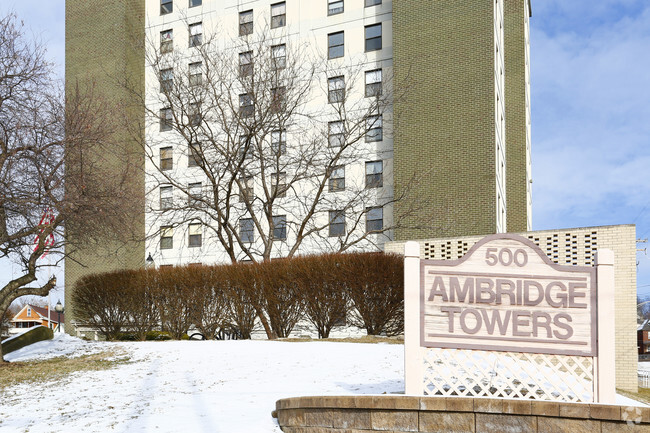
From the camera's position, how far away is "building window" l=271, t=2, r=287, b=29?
33719 millimetres

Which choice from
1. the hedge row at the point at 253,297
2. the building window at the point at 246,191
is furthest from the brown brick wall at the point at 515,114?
the hedge row at the point at 253,297

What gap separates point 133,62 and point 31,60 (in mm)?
22753

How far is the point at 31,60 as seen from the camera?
15.2m

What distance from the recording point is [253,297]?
61.6 ft

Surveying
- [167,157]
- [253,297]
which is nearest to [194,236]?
[167,157]

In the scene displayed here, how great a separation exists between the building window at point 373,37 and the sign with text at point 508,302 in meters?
26.0

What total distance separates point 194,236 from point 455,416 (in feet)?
96.5

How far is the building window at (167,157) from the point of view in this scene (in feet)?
118

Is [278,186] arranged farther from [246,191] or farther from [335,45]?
[335,45]

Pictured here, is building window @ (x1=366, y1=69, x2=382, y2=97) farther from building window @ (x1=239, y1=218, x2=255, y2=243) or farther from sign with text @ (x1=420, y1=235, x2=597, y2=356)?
sign with text @ (x1=420, y1=235, x2=597, y2=356)

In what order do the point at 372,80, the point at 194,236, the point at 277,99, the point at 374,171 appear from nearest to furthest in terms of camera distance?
the point at 277,99
the point at 374,171
the point at 372,80
the point at 194,236

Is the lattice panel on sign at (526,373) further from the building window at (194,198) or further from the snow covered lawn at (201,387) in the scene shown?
the building window at (194,198)

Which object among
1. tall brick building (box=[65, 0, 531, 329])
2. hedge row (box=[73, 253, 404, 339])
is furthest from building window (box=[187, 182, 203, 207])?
hedge row (box=[73, 253, 404, 339])

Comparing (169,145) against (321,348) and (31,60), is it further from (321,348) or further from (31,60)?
(321,348)
